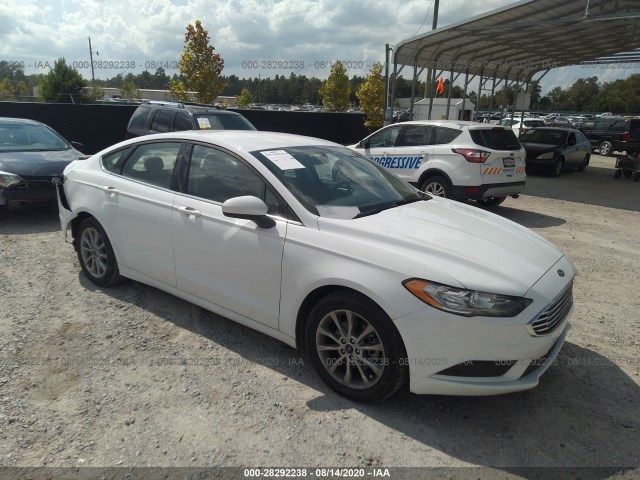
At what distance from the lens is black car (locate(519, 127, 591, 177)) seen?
1459cm

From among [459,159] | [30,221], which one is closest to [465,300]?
[459,159]

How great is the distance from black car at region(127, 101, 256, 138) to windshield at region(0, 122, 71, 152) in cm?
200

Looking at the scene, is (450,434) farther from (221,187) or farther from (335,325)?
(221,187)

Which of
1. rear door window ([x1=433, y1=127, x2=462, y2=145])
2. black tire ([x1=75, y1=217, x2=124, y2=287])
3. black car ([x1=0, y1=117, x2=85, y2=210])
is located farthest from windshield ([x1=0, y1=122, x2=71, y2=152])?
rear door window ([x1=433, y1=127, x2=462, y2=145])

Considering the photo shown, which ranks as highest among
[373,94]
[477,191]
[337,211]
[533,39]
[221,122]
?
[533,39]

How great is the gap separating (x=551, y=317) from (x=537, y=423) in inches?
26.9

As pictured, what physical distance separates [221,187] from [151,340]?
134 centimetres

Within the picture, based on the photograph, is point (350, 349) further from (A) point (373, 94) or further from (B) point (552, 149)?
(A) point (373, 94)

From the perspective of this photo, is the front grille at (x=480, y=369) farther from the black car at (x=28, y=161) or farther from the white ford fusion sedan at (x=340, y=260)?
the black car at (x=28, y=161)

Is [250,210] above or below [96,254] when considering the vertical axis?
above

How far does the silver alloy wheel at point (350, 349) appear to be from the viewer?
2834 millimetres

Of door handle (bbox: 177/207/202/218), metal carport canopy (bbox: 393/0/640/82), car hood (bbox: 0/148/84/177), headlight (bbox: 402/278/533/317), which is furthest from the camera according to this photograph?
metal carport canopy (bbox: 393/0/640/82)

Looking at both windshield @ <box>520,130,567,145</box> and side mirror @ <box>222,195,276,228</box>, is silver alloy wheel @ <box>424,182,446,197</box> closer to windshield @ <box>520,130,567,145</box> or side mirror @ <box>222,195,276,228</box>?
side mirror @ <box>222,195,276,228</box>

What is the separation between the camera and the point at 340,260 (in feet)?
9.38
